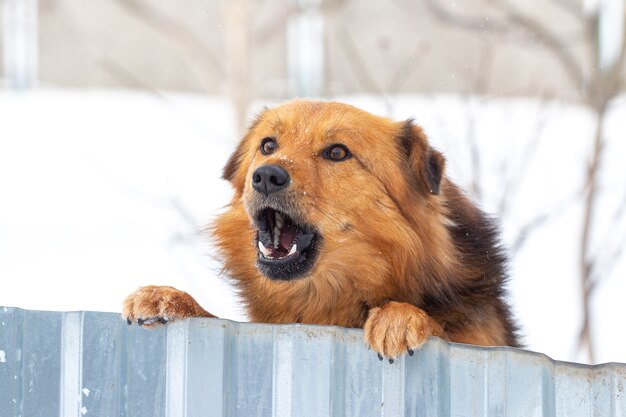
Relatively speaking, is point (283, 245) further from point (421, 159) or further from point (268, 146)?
point (421, 159)

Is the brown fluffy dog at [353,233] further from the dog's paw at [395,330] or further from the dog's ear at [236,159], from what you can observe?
the dog's paw at [395,330]

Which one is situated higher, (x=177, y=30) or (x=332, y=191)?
(x=177, y=30)

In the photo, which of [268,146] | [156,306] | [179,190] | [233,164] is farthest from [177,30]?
[156,306]

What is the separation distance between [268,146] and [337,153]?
306 millimetres

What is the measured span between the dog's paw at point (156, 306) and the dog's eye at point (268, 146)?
88cm

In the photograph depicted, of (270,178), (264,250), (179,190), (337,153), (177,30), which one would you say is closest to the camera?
(270,178)

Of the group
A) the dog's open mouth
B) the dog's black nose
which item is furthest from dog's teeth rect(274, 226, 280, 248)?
the dog's black nose

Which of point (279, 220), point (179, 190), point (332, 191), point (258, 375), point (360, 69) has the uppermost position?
point (360, 69)

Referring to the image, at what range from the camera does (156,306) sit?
8.46 feet

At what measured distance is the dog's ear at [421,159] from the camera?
341cm

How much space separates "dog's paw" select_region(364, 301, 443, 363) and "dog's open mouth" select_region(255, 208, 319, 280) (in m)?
0.54

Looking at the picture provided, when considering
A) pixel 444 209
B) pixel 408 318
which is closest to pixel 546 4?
pixel 444 209

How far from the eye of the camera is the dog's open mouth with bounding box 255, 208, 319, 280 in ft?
10.4

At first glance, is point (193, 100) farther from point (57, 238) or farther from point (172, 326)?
point (172, 326)
